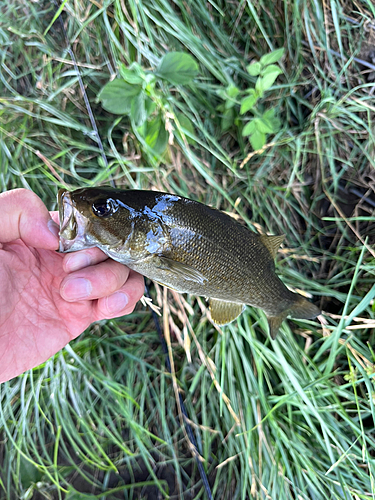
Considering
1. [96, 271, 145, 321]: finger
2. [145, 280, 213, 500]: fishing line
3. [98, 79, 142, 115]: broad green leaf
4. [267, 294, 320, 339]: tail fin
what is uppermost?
[98, 79, 142, 115]: broad green leaf

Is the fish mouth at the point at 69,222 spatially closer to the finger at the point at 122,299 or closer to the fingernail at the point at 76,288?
the fingernail at the point at 76,288

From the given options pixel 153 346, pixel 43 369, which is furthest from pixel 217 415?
pixel 43 369

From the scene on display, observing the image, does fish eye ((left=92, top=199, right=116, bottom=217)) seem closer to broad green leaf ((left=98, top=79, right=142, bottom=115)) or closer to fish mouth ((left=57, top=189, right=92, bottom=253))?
fish mouth ((left=57, top=189, right=92, bottom=253))

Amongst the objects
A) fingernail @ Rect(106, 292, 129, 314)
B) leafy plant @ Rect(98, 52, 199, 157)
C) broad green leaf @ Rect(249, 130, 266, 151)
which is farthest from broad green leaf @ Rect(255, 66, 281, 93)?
fingernail @ Rect(106, 292, 129, 314)

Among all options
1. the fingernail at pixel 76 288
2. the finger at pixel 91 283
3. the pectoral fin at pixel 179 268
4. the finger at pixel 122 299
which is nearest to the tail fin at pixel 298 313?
the pectoral fin at pixel 179 268

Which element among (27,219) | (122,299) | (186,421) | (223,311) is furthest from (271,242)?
(186,421)

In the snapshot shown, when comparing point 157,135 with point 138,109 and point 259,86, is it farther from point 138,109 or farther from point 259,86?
point 259,86

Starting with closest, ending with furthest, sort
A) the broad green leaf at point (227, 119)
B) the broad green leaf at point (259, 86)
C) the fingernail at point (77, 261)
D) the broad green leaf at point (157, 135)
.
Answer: the fingernail at point (77, 261) < the broad green leaf at point (157, 135) < the broad green leaf at point (259, 86) < the broad green leaf at point (227, 119)
